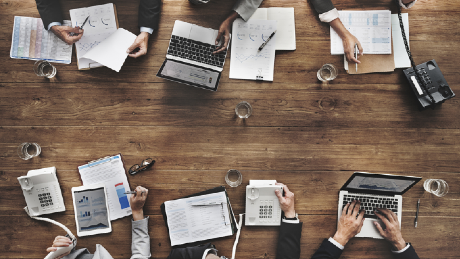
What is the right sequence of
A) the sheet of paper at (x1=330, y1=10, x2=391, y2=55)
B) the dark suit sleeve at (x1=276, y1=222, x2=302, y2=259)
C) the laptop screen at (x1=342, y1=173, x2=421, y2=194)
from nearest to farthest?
the laptop screen at (x1=342, y1=173, x2=421, y2=194)
the dark suit sleeve at (x1=276, y1=222, x2=302, y2=259)
the sheet of paper at (x1=330, y1=10, x2=391, y2=55)

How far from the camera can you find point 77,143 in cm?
193

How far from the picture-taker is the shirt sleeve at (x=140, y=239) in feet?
6.01

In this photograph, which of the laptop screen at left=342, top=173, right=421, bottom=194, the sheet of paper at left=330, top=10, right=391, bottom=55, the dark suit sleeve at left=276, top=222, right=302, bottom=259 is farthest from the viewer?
the sheet of paper at left=330, top=10, right=391, bottom=55

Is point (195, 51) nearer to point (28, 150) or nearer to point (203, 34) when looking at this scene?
point (203, 34)

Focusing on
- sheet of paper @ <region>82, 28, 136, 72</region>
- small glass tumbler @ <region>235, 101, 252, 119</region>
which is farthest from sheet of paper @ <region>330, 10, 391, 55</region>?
sheet of paper @ <region>82, 28, 136, 72</region>

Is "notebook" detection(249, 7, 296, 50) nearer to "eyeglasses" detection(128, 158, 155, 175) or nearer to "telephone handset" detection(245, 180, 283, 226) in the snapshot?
"telephone handset" detection(245, 180, 283, 226)

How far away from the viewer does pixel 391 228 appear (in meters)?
1.85

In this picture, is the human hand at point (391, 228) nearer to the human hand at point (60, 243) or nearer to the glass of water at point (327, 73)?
the glass of water at point (327, 73)

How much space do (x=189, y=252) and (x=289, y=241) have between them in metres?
0.69

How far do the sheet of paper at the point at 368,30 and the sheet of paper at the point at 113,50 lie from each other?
4.97 feet

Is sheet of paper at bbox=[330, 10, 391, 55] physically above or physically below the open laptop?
above

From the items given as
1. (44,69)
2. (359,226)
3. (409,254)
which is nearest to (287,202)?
(359,226)

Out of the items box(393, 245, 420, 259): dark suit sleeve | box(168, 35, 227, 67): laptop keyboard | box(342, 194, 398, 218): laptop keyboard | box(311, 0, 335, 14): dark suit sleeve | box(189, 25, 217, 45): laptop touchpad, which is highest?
box(311, 0, 335, 14): dark suit sleeve

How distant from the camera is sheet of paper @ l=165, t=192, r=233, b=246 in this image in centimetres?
189
